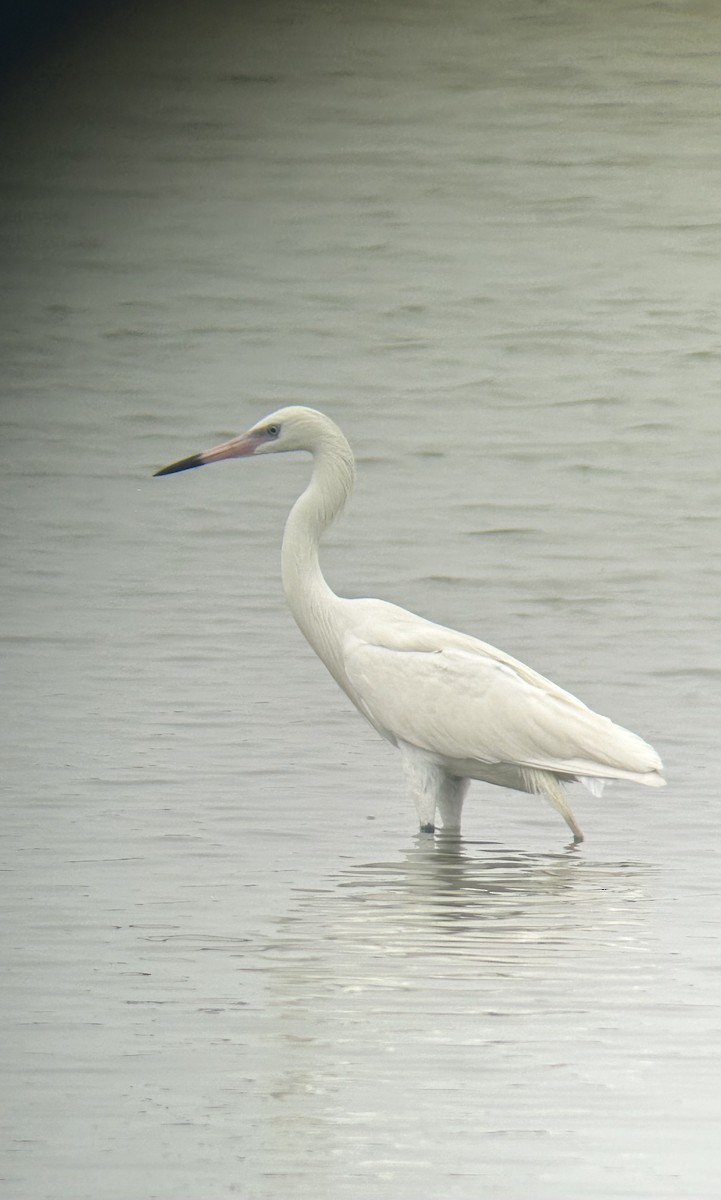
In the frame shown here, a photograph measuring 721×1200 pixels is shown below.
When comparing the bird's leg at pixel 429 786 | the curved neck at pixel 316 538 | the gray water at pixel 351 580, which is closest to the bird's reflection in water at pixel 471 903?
the gray water at pixel 351 580

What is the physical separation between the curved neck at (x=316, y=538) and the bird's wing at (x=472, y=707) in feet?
0.48

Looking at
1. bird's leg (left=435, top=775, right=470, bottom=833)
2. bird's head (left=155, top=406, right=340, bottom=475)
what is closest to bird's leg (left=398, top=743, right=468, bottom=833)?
bird's leg (left=435, top=775, right=470, bottom=833)

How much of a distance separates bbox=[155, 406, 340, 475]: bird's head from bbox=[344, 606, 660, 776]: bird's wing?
63 cm

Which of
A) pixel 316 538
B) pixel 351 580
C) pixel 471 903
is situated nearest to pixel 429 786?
pixel 316 538

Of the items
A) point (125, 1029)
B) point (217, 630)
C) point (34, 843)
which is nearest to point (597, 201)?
point (217, 630)

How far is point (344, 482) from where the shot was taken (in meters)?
6.25

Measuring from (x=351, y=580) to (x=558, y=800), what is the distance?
16.2ft

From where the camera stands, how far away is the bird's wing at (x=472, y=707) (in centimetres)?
561

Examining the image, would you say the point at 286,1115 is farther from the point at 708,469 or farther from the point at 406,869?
the point at 708,469

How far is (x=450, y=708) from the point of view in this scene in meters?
5.68

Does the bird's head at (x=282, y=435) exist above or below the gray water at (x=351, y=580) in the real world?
above

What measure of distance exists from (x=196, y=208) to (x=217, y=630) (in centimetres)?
1064

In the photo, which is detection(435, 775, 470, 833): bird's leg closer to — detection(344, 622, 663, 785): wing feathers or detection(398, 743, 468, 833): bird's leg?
detection(398, 743, 468, 833): bird's leg

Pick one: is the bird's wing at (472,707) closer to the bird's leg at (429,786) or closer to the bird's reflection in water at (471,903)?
the bird's leg at (429,786)
